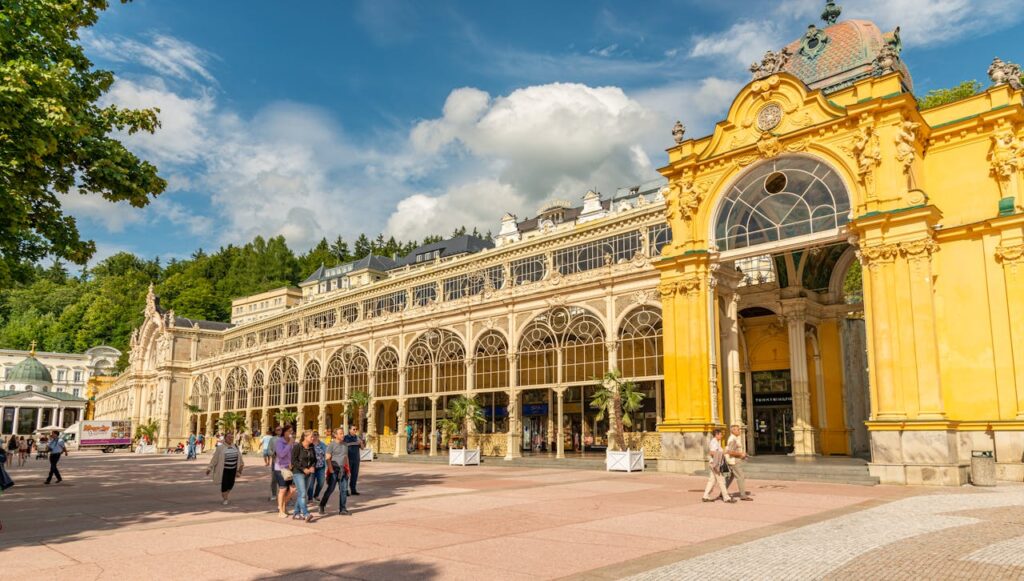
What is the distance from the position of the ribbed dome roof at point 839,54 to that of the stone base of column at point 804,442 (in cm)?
1421

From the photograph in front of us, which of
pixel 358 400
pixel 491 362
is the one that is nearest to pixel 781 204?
pixel 491 362

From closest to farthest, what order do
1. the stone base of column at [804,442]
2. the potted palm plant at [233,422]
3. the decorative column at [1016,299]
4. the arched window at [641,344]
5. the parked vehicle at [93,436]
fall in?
the decorative column at [1016,299] < the stone base of column at [804,442] < the arched window at [641,344] < the potted palm plant at [233,422] < the parked vehicle at [93,436]

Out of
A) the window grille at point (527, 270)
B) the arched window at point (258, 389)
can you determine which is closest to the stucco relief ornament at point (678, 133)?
the window grille at point (527, 270)

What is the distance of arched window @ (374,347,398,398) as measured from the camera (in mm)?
45438

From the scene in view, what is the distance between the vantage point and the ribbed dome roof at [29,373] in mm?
115919

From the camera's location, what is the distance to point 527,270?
40438mm

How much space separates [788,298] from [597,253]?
9853 mm

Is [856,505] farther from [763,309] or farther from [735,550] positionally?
[763,309]

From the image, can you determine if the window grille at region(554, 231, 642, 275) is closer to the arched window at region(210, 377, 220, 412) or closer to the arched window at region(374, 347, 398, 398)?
the arched window at region(374, 347, 398, 398)

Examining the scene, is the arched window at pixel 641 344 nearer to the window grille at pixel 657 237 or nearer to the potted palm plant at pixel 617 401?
the potted palm plant at pixel 617 401

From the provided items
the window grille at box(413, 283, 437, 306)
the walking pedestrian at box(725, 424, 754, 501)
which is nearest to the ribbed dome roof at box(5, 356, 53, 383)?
the window grille at box(413, 283, 437, 306)

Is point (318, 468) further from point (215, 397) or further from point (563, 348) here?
point (215, 397)

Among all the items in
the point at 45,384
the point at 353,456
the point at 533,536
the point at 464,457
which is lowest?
the point at 464,457

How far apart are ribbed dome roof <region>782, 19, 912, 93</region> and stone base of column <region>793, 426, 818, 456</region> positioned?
14.2 metres
